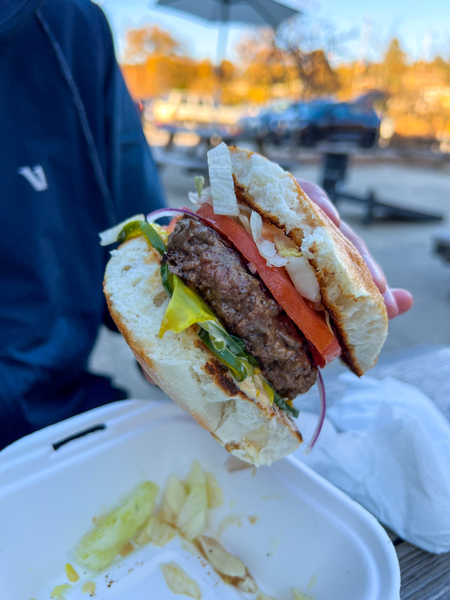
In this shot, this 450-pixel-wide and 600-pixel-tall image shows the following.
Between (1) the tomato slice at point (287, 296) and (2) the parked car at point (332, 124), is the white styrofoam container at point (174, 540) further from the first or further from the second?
(2) the parked car at point (332, 124)

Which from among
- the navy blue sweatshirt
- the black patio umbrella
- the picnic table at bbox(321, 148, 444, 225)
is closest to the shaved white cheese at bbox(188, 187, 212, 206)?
the navy blue sweatshirt

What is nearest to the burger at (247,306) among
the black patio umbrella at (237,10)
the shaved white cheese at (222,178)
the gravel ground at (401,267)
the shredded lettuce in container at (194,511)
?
the shaved white cheese at (222,178)

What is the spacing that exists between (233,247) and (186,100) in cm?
1761

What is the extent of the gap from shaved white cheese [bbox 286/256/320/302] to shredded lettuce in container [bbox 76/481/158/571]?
0.70 meters

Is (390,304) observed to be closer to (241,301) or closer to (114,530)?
(241,301)

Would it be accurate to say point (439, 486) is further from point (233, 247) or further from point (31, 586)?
point (31, 586)

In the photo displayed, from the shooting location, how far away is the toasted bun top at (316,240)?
98 centimetres

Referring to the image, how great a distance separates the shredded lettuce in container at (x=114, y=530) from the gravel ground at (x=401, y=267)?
1.66 m

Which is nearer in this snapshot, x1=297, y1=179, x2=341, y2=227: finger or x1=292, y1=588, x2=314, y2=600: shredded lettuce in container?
x1=292, y1=588, x2=314, y2=600: shredded lettuce in container

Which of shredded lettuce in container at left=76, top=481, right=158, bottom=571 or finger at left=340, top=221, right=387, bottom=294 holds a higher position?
finger at left=340, top=221, right=387, bottom=294

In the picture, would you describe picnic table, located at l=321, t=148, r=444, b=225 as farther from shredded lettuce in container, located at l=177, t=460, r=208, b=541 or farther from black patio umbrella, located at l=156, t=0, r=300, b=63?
shredded lettuce in container, located at l=177, t=460, r=208, b=541

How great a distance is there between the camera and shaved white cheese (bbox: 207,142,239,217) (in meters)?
1.05

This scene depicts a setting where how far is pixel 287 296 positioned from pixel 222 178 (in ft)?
1.07

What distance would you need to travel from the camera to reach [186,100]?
1692cm
